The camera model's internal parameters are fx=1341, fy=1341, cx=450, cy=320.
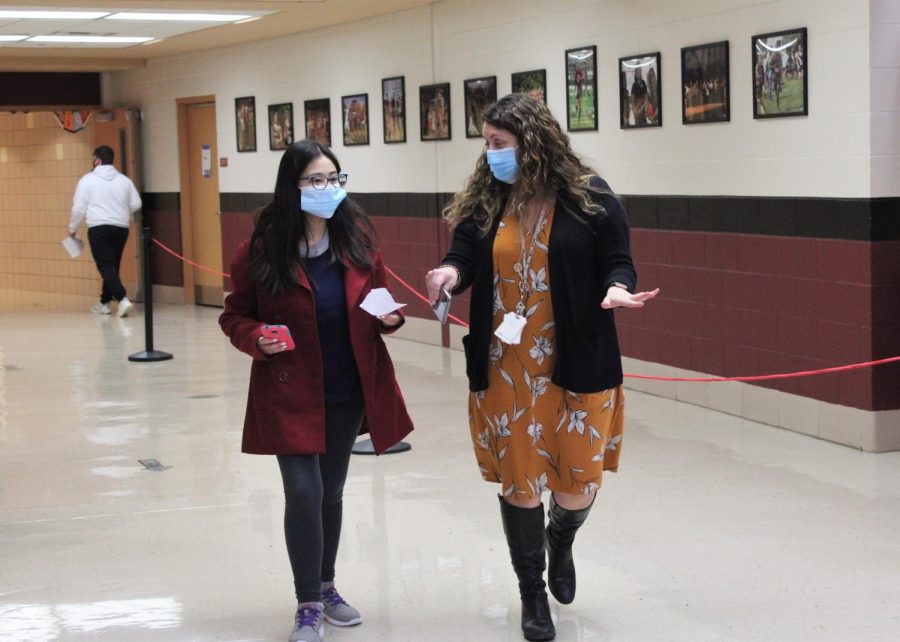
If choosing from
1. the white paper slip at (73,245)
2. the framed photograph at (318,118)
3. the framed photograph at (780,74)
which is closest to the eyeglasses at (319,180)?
the framed photograph at (780,74)

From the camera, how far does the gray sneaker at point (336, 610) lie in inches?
160

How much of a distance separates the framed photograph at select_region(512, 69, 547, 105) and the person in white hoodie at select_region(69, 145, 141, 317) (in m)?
5.19

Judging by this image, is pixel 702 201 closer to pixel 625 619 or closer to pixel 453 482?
pixel 453 482

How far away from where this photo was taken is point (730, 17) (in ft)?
23.6

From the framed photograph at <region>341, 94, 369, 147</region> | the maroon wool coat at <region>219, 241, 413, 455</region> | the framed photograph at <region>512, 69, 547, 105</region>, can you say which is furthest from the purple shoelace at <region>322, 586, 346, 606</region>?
the framed photograph at <region>341, 94, 369, 147</region>

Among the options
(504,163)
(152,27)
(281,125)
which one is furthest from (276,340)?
(281,125)

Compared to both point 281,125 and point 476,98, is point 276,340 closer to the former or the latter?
point 476,98

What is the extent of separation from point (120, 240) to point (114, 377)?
4269 mm

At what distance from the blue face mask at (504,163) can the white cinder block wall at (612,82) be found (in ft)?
9.94

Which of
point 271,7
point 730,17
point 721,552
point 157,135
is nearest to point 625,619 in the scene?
point 721,552

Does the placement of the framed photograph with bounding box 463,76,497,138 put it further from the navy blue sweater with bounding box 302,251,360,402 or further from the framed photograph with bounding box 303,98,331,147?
the navy blue sweater with bounding box 302,251,360,402

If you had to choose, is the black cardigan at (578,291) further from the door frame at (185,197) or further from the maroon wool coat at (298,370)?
the door frame at (185,197)

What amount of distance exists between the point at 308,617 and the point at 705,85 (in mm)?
4540

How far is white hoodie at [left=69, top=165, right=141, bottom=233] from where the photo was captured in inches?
512
